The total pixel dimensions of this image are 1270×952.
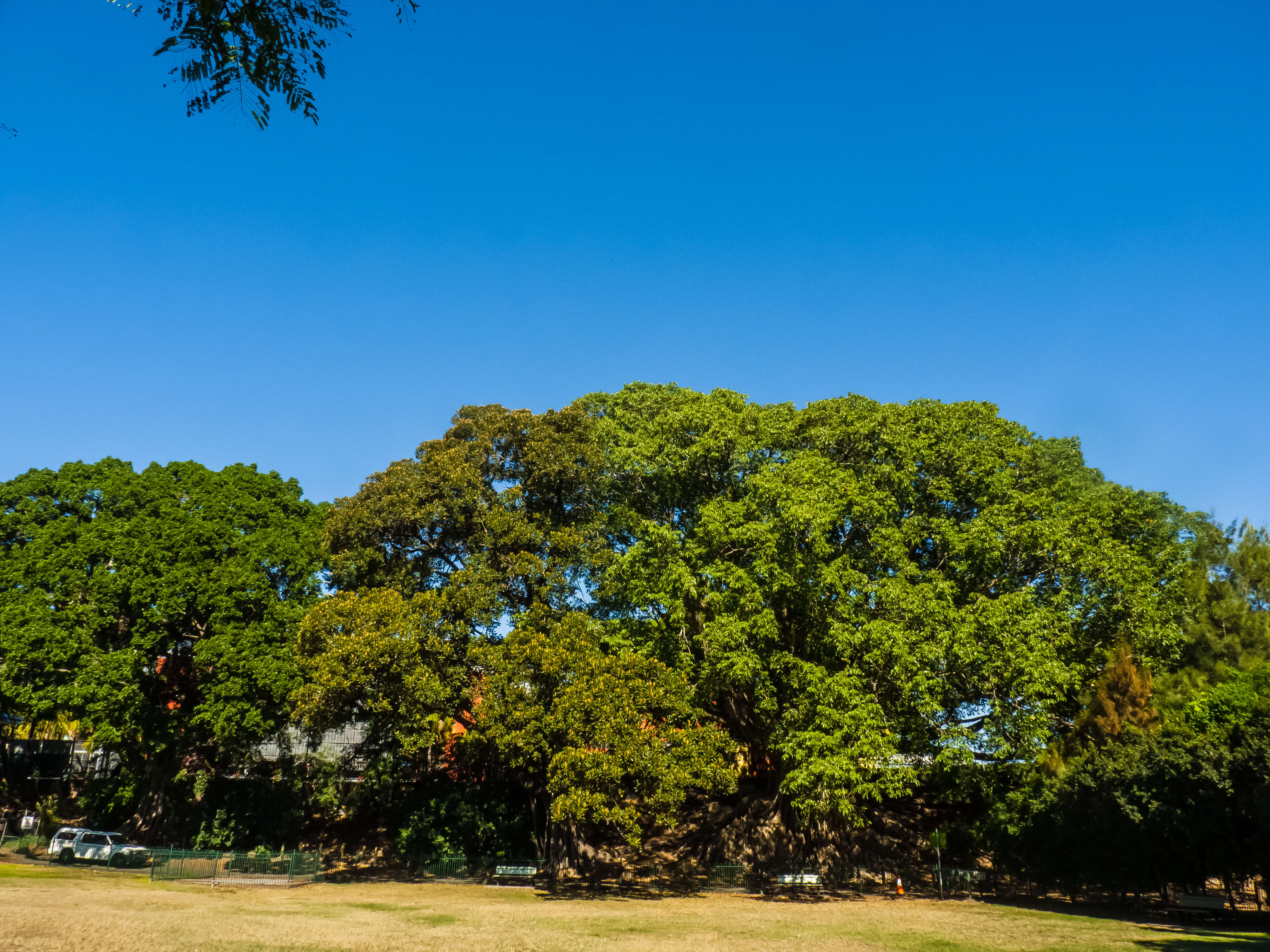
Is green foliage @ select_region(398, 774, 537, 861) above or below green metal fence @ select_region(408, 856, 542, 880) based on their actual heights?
above

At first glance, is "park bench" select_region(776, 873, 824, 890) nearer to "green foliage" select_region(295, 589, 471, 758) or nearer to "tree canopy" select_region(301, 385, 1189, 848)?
"tree canopy" select_region(301, 385, 1189, 848)

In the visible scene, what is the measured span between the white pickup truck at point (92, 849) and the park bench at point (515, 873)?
12736 millimetres

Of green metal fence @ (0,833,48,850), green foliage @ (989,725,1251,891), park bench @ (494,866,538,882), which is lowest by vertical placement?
green metal fence @ (0,833,48,850)

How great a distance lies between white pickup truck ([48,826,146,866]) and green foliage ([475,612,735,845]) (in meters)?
13.7

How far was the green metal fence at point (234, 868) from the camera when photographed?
25000 millimetres

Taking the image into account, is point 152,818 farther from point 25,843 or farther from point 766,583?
point 766,583

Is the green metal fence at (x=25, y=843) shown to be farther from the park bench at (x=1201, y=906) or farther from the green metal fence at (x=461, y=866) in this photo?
the park bench at (x=1201, y=906)

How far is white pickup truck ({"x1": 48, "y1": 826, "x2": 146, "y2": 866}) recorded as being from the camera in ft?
90.7

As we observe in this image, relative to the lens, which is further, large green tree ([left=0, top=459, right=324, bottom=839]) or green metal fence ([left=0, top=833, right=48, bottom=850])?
green metal fence ([left=0, top=833, right=48, bottom=850])

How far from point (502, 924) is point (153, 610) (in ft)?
56.1

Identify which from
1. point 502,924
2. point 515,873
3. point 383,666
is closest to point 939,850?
point 515,873

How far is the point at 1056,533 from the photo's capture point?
24.8 m

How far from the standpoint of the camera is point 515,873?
93.8ft

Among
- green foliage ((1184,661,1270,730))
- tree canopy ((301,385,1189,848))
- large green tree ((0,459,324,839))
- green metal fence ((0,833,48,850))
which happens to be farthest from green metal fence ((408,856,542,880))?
green foliage ((1184,661,1270,730))
